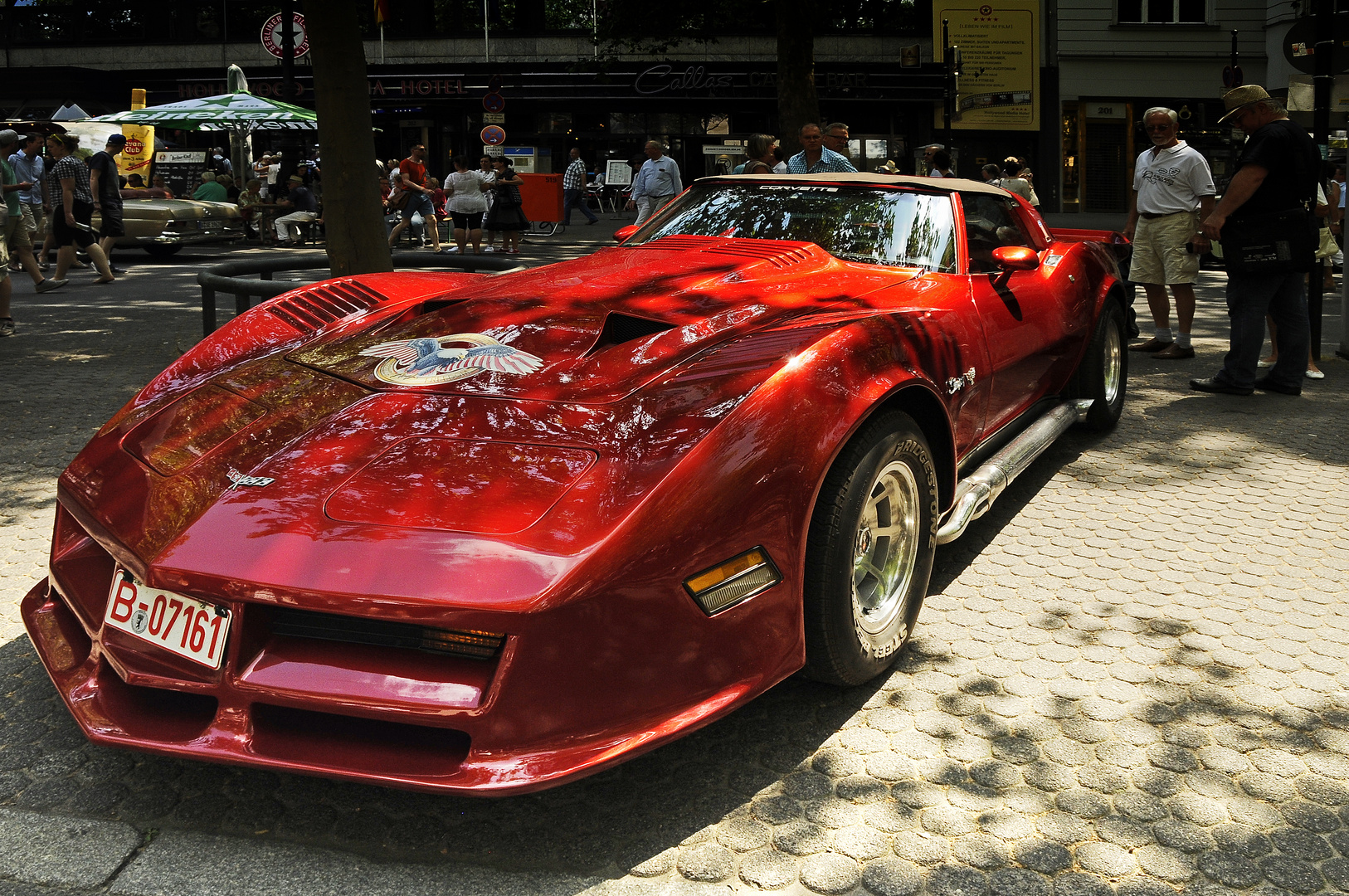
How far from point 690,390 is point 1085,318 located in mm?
3214

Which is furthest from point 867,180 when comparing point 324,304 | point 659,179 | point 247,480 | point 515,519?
point 659,179

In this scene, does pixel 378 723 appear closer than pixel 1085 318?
Yes

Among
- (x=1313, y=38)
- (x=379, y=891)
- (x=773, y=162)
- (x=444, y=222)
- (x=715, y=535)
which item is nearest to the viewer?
(x=379, y=891)

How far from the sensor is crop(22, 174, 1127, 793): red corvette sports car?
90.7 inches

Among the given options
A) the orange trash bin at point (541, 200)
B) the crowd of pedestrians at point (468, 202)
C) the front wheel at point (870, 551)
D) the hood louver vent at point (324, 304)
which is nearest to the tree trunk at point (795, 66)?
the crowd of pedestrians at point (468, 202)

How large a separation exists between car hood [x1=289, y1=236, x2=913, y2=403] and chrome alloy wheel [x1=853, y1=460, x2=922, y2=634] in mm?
565

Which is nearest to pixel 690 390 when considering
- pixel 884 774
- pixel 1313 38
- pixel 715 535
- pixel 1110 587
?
pixel 715 535

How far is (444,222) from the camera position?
24047mm

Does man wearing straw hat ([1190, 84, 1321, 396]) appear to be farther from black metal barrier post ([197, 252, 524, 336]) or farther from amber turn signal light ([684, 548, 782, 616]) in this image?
amber turn signal light ([684, 548, 782, 616])

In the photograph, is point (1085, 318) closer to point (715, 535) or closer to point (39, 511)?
point (715, 535)

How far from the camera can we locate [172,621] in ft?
8.08

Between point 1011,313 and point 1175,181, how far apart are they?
4334 mm

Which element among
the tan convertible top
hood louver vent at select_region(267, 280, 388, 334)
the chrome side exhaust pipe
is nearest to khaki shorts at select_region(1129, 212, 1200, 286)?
the chrome side exhaust pipe

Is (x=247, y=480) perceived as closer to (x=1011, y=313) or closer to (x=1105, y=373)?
(x=1011, y=313)
